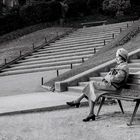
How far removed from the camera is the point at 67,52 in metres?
25.2

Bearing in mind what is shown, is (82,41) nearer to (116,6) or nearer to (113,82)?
(116,6)

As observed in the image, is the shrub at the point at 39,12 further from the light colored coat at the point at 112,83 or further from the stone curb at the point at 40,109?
the light colored coat at the point at 112,83

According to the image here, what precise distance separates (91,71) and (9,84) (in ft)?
16.1

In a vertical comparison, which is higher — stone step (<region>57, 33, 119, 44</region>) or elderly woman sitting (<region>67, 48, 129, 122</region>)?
elderly woman sitting (<region>67, 48, 129, 122</region>)

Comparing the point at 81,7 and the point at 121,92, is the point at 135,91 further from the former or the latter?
the point at 81,7

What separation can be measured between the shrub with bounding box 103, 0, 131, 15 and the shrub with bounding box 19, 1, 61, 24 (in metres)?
4.57

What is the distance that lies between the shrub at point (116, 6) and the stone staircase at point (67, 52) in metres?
5.55

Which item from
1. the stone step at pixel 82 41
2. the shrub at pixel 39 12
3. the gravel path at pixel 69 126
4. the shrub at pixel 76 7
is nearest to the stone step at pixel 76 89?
the gravel path at pixel 69 126

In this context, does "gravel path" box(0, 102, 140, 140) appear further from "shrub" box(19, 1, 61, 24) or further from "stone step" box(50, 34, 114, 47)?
"shrub" box(19, 1, 61, 24)

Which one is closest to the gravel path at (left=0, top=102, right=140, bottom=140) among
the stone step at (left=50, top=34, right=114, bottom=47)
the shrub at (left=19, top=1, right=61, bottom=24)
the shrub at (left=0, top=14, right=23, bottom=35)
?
the stone step at (left=50, top=34, right=114, bottom=47)

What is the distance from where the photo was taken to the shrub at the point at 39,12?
37.8 meters

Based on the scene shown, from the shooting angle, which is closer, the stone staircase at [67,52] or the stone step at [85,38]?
the stone staircase at [67,52]

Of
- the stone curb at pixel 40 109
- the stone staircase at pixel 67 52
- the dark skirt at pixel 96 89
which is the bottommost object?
the stone staircase at pixel 67 52

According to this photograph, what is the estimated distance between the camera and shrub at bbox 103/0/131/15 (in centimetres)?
3691
